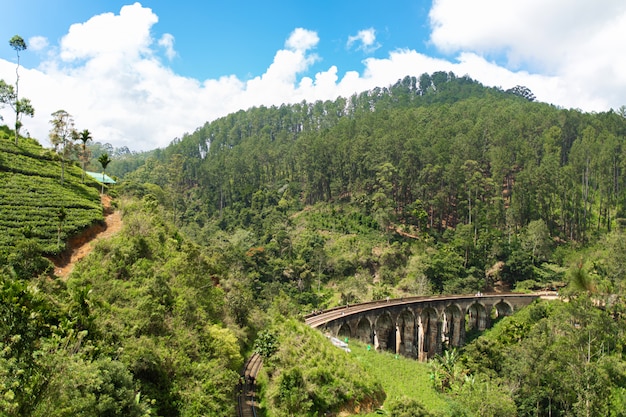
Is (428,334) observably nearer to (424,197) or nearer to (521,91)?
(424,197)

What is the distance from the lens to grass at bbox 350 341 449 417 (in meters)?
26.4

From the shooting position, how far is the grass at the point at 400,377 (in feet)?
86.7

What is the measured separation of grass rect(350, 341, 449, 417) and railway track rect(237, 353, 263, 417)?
714cm

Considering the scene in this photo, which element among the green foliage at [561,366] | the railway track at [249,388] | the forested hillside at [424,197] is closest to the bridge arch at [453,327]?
the forested hillside at [424,197]

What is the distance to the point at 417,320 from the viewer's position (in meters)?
46.2

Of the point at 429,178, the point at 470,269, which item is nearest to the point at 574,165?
the point at 429,178

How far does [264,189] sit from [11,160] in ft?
182

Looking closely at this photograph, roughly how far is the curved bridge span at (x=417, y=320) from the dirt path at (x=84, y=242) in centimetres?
1897

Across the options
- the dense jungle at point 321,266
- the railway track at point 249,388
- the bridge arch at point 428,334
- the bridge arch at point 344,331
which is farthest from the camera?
the bridge arch at point 428,334

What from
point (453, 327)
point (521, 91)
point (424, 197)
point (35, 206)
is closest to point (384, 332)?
point (453, 327)

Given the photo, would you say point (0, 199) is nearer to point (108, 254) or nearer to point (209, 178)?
point (108, 254)

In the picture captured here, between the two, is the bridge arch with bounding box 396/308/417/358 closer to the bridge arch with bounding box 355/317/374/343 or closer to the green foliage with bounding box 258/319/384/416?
the bridge arch with bounding box 355/317/374/343

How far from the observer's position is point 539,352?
33.9 metres

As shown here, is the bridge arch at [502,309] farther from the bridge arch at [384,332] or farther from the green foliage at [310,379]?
the green foliage at [310,379]
